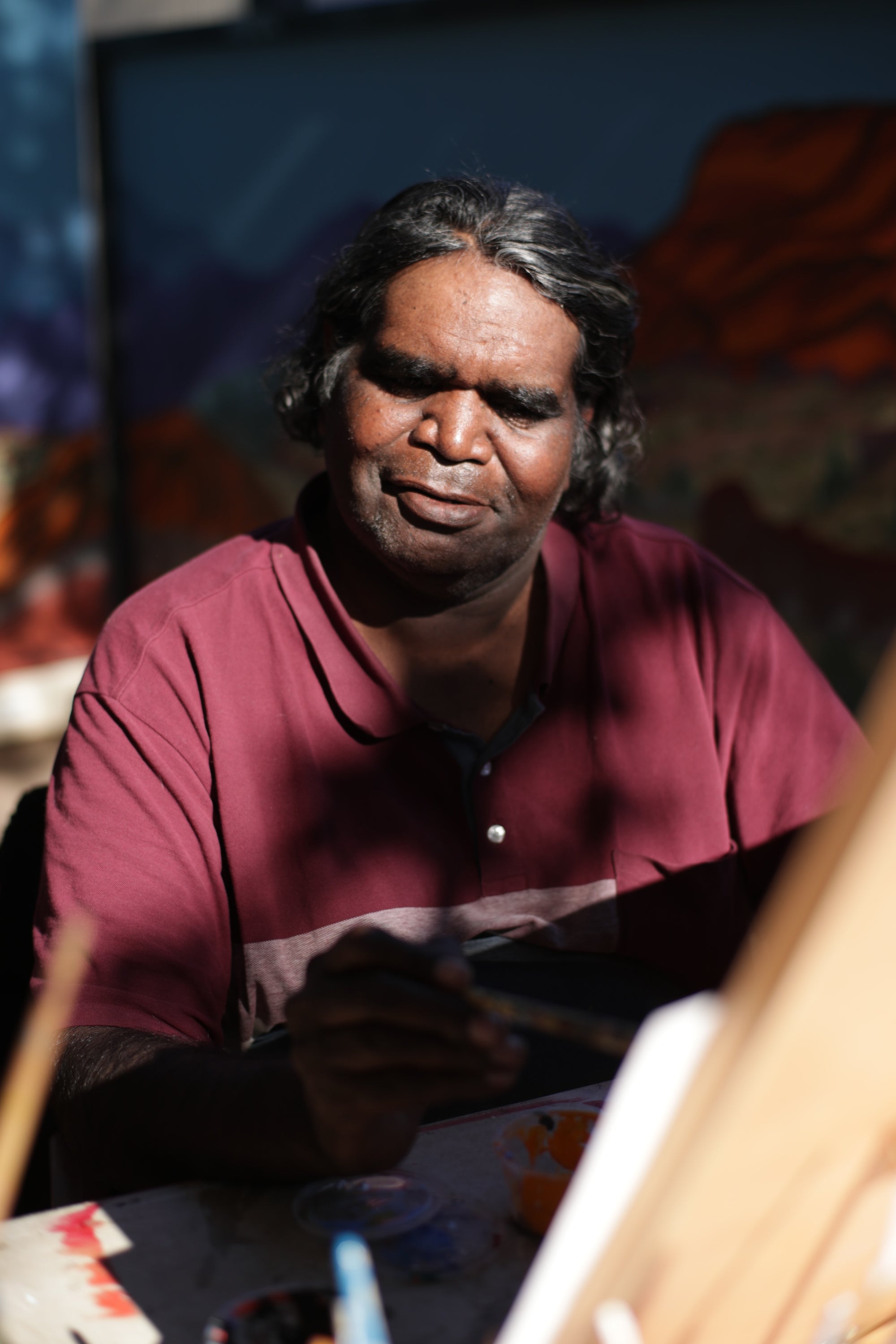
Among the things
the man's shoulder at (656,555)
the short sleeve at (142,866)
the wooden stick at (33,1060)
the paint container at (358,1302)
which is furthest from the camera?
the man's shoulder at (656,555)

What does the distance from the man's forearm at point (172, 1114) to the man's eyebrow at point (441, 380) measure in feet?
3.03

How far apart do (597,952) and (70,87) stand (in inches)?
216

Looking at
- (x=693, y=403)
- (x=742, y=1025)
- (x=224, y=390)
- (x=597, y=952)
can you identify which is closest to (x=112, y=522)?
(x=224, y=390)

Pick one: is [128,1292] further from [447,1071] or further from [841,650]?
[841,650]

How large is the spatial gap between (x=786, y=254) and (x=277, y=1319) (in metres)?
4.05

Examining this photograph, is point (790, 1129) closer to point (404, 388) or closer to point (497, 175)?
point (404, 388)

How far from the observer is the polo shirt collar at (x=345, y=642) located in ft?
6.16

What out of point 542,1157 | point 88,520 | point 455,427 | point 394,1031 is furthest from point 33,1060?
point 88,520

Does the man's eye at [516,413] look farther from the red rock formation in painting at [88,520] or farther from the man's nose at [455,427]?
the red rock formation in painting at [88,520]

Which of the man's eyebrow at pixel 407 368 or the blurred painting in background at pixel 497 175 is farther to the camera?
the blurred painting in background at pixel 497 175

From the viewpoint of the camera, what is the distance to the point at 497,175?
Result: 2988 millimetres

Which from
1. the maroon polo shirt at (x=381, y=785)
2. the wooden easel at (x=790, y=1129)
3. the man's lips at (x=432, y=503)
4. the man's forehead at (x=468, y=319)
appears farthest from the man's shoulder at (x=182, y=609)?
the wooden easel at (x=790, y=1129)

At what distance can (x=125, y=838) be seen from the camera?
165cm

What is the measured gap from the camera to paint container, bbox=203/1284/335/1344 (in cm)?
101
